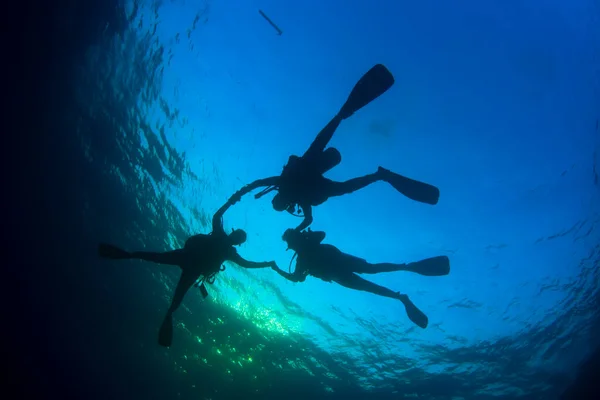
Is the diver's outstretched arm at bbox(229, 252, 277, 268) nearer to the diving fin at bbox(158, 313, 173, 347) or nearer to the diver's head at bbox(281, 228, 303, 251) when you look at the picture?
the diver's head at bbox(281, 228, 303, 251)

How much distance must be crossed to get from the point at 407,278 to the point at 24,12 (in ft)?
63.7

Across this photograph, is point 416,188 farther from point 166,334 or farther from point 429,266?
point 166,334

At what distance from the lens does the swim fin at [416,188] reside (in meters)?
5.52

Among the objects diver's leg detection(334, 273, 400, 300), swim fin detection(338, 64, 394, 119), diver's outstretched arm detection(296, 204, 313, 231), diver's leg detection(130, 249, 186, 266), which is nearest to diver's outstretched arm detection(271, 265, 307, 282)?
diver's leg detection(334, 273, 400, 300)

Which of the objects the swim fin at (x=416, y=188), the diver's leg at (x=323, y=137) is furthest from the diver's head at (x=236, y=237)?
the swim fin at (x=416, y=188)

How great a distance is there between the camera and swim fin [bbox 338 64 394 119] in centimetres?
502

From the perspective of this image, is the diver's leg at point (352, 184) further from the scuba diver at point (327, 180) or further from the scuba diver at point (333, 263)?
the scuba diver at point (333, 263)

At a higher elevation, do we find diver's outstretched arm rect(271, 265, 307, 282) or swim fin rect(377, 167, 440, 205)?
swim fin rect(377, 167, 440, 205)

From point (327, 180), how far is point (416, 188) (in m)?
1.49

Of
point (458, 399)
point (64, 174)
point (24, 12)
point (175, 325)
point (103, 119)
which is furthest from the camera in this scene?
point (458, 399)

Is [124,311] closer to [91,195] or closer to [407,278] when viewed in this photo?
[91,195]

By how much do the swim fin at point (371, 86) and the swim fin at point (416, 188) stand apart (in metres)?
1.24

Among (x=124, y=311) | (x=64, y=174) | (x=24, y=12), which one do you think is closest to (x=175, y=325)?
(x=124, y=311)

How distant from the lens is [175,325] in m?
21.0
